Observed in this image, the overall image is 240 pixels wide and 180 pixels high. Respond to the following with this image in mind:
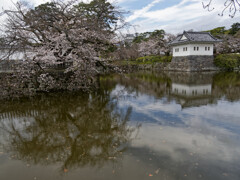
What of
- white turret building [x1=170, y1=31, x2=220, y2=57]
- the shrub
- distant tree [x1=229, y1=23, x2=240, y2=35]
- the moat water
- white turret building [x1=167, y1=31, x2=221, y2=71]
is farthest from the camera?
distant tree [x1=229, y1=23, x2=240, y2=35]

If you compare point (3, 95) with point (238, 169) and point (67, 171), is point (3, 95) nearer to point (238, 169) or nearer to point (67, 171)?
point (67, 171)

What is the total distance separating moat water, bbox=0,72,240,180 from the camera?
337 centimetres

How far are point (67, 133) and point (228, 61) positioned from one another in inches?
1067

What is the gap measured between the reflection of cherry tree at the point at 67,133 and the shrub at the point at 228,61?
23.8 meters

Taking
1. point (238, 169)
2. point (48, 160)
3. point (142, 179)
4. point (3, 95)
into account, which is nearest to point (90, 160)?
point (48, 160)

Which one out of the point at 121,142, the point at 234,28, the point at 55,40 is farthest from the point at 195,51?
the point at 121,142

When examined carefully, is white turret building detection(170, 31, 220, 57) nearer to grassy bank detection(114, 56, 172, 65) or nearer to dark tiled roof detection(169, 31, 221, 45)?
dark tiled roof detection(169, 31, 221, 45)

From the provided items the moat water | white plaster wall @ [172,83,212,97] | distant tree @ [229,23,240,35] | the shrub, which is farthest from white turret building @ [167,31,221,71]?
the moat water

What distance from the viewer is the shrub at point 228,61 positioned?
25000 millimetres

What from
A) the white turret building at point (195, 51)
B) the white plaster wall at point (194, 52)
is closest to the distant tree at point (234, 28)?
the white turret building at point (195, 51)

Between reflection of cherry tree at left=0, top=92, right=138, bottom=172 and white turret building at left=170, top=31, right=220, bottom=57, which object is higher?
white turret building at left=170, top=31, right=220, bottom=57

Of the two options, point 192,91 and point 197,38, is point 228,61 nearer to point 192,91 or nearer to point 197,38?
point 197,38

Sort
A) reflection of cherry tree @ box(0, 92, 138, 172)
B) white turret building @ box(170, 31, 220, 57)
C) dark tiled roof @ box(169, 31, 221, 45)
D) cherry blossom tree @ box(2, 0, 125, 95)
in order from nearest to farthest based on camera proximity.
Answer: reflection of cherry tree @ box(0, 92, 138, 172), cherry blossom tree @ box(2, 0, 125, 95), dark tiled roof @ box(169, 31, 221, 45), white turret building @ box(170, 31, 220, 57)

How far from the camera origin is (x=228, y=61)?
2500 centimetres
